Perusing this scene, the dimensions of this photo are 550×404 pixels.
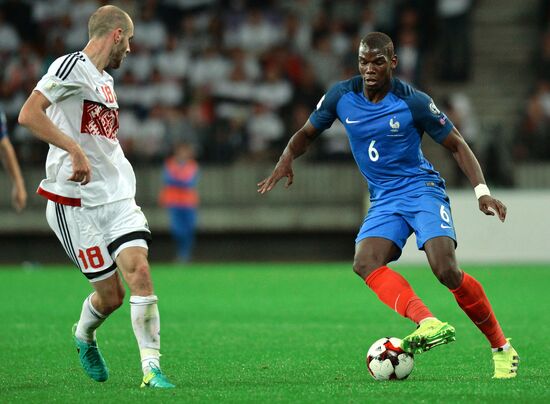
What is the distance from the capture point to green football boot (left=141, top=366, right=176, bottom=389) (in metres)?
6.99

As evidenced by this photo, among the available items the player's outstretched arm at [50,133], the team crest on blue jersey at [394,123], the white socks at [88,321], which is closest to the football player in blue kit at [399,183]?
the team crest on blue jersey at [394,123]

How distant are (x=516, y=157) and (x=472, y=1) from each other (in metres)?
4.57

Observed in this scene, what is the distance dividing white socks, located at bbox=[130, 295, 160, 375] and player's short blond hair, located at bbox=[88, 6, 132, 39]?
1674 mm

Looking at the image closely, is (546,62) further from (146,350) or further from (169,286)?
(146,350)

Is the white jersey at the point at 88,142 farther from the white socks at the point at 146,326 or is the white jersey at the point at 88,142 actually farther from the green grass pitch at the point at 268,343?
the green grass pitch at the point at 268,343

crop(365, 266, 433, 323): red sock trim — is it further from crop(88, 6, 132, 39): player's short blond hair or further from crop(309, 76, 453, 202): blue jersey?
Result: crop(88, 6, 132, 39): player's short blond hair

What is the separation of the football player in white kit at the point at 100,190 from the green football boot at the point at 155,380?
0.05 feet

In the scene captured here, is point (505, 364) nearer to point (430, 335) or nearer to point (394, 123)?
point (430, 335)

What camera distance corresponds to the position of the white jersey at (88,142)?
7.27m

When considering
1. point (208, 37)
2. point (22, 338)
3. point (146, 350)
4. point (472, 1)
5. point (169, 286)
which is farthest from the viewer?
point (472, 1)

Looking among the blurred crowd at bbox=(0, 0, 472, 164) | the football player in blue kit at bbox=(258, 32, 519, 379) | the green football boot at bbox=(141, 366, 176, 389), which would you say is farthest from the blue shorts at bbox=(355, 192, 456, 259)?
the blurred crowd at bbox=(0, 0, 472, 164)

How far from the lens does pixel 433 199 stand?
7.92 meters

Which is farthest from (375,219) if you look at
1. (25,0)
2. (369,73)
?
(25,0)

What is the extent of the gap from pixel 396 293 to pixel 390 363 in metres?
0.45
